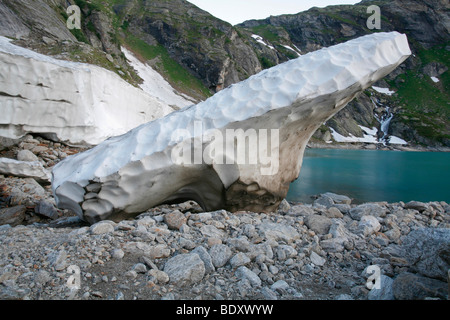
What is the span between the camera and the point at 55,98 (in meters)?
9.55

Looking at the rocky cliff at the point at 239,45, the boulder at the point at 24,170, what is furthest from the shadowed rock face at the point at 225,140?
the rocky cliff at the point at 239,45

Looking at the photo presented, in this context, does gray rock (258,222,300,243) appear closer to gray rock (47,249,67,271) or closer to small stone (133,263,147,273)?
small stone (133,263,147,273)

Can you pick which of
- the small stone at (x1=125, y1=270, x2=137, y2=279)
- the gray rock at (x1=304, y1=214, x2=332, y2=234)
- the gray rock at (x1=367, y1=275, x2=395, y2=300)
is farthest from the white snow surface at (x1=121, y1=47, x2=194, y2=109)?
the gray rock at (x1=367, y1=275, x2=395, y2=300)

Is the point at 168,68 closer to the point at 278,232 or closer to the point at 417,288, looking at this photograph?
the point at 278,232

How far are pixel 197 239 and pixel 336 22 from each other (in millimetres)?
128423

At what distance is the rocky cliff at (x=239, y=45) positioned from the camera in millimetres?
15184

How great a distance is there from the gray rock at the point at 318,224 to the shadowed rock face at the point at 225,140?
40.4 inches

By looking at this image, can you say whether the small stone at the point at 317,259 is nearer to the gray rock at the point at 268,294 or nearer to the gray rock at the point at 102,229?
the gray rock at the point at 268,294

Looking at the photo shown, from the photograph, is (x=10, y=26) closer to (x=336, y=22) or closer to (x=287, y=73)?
(x=287, y=73)

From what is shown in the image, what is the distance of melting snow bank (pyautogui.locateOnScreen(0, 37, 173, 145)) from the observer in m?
8.63

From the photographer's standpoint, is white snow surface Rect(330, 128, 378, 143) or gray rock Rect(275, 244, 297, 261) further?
white snow surface Rect(330, 128, 378, 143)

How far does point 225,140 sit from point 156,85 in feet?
125

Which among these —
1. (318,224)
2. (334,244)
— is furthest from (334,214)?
(334,244)

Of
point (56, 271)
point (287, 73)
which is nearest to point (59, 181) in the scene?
point (56, 271)
